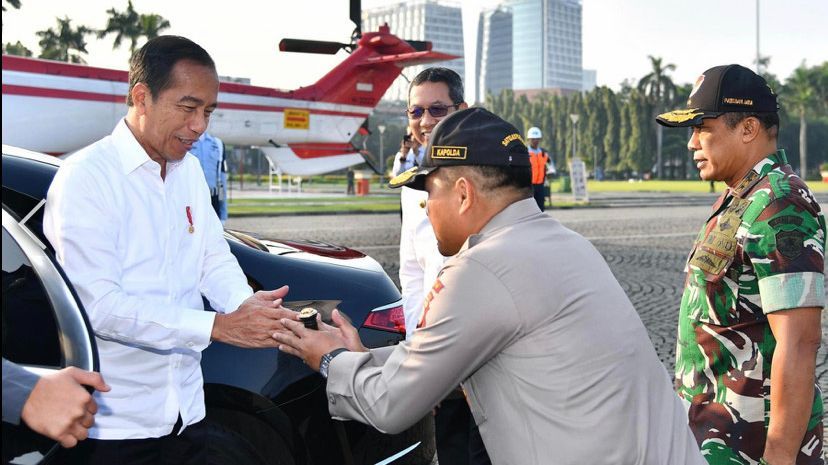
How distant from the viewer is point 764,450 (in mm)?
2287

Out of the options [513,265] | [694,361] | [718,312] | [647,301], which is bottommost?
[647,301]

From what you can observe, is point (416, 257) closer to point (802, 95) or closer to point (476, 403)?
point (476, 403)

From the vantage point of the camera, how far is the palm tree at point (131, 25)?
2167 inches

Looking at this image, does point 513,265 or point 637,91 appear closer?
point 513,265

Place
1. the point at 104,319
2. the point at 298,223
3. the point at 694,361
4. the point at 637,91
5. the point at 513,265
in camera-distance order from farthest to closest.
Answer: the point at 637,91
the point at 298,223
the point at 694,361
the point at 104,319
the point at 513,265

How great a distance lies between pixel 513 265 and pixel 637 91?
86.7 meters

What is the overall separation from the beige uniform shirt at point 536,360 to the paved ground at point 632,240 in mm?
4136

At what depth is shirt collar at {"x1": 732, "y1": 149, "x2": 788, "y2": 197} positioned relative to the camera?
2418 mm

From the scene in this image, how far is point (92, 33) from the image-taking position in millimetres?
57875

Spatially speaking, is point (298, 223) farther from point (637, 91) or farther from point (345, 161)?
point (637, 91)

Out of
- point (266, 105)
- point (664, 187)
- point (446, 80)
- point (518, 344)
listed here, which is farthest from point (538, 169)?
point (664, 187)

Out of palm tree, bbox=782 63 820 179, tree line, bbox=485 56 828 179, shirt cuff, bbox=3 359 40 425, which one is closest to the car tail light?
shirt cuff, bbox=3 359 40 425

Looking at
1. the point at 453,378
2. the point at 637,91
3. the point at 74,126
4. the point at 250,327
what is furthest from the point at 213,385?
the point at 637,91

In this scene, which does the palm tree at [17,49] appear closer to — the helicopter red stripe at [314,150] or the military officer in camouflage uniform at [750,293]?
the helicopter red stripe at [314,150]
